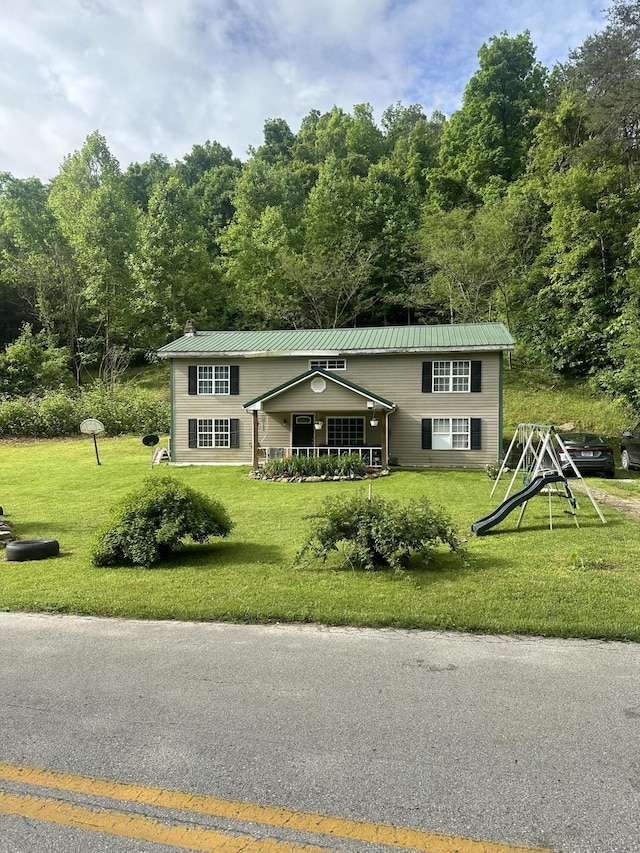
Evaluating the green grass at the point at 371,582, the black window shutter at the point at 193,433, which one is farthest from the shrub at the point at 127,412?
the green grass at the point at 371,582

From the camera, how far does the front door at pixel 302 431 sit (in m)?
22.8

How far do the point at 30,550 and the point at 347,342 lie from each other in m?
17.3

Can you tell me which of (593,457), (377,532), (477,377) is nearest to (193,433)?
(477,377)

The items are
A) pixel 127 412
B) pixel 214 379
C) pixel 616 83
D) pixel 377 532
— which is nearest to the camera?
pixel 377 532

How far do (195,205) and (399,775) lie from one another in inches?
1932

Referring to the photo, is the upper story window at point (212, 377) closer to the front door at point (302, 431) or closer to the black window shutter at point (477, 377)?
the front door at point (302, 431)

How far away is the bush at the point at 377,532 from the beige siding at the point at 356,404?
1392 centimetres

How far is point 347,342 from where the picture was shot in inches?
926

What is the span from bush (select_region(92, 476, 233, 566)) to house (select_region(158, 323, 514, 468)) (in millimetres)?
12578

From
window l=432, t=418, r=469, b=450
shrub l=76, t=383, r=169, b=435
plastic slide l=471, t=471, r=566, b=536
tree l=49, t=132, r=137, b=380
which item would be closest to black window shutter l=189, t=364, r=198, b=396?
shrub l=76, t=383, r=169, b=435

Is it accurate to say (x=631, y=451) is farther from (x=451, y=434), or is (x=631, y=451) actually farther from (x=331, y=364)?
(x=331, y=364)

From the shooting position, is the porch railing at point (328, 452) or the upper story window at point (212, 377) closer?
the porch railing at point (328, 452)

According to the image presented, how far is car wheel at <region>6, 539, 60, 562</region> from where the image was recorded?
26.7ft

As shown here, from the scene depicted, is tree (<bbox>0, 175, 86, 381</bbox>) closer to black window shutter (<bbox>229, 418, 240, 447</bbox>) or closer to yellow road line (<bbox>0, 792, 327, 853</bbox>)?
black window shutter (<bbox>229, 418, 240, 447</bbox>)
